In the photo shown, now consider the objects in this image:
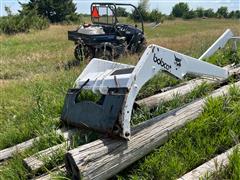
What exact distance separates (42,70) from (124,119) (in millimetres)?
6736

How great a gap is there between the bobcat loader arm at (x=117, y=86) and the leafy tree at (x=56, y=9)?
109ft

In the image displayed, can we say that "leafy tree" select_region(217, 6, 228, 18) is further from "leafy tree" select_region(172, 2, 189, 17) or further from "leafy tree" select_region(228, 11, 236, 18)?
"leafy tree" select_region(172, 2, 189, 17)

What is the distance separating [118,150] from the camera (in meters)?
3.08

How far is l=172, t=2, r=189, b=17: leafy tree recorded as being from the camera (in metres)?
57.7

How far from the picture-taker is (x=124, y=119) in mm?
3137

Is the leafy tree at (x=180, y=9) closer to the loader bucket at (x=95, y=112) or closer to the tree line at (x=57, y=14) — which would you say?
the tree line at (x=57, y=14)

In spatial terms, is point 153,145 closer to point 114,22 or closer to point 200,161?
point 200,161

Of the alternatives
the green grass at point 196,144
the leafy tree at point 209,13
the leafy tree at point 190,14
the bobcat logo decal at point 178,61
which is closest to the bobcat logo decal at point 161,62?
the bobcat logo decal at point 178,61

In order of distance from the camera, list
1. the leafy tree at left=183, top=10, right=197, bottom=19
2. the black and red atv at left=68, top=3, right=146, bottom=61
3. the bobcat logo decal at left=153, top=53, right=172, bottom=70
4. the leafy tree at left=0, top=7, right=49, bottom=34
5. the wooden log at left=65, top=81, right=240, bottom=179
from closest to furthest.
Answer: the wooden log at left=65, top=81, right=240, bottom=179
the bobcat logo decal at left=153, top=53, right=172, bottom=70
the black and red atv at left=68, top=3, right=146, bottom=61
the leafy tree at left=0, top=7, right=49, bottom=34
the leafy tree at left=183, top=10, right=197, bottom=19

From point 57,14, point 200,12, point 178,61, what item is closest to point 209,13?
point 200,12

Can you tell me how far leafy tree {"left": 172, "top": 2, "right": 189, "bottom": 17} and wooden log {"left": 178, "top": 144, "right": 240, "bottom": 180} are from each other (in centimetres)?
5601

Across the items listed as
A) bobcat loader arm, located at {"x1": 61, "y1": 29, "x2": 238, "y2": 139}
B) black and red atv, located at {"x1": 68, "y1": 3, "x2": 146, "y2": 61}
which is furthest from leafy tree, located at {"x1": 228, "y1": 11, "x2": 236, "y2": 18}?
bobcat loader arm, located at {"x1": 61, "y1": 29, "x2": 238, "y2": 139}

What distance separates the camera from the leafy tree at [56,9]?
36.5 meters

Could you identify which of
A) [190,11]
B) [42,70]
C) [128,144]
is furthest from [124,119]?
[190,11]
